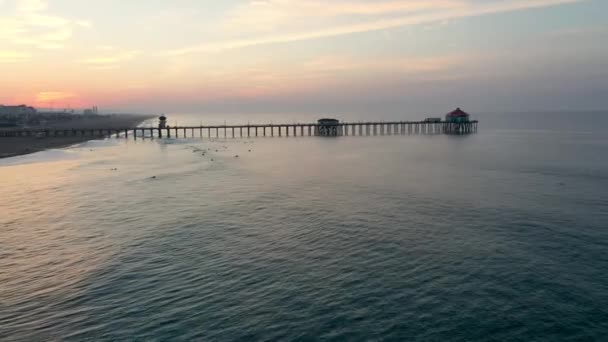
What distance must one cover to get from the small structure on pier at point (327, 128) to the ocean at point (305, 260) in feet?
307

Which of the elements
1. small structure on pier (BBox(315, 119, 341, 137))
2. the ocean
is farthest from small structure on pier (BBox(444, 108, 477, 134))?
the ocean

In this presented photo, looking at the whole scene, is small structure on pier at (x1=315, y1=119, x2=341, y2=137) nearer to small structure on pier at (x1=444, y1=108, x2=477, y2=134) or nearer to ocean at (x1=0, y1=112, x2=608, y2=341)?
small structure on pier at (x1=444, y1=108, x2=477, y2=134)

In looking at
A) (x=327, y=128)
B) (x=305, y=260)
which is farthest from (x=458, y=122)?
(x=305, y=260)

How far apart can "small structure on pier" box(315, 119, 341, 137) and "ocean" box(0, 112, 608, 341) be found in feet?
307

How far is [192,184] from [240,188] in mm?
7451

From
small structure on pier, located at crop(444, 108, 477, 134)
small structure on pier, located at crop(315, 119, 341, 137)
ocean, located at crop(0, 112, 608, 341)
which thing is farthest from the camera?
small structure on pier, located at crop(444, 108, 477, 134)

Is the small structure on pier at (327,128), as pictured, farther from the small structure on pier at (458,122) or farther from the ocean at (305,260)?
the ocean at (305,260)

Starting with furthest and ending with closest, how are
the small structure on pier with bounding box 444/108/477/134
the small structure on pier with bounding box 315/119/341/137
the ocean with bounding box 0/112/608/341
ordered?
1. the small structure on pier with bounding box 444/108/477/134
2. the small structure on pier with bounding box 315/119/341/137
3. the ocean with bounding box 0/112/608/341

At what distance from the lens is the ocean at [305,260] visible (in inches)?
739

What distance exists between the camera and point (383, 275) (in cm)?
2406

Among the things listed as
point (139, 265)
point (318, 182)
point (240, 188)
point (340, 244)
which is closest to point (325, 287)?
point (340, 244)

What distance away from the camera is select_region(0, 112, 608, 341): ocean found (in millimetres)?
18781

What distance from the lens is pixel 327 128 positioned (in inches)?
5876

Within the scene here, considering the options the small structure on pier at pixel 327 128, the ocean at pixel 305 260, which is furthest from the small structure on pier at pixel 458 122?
the ocean at pixel 305 260
